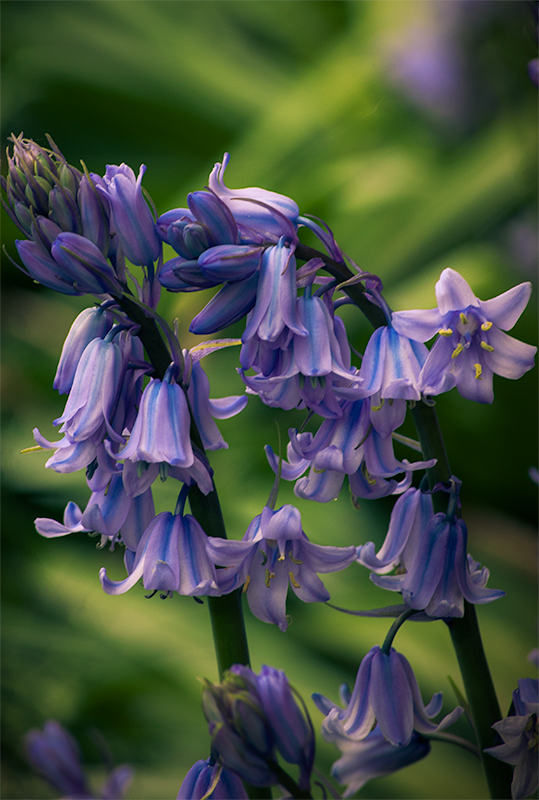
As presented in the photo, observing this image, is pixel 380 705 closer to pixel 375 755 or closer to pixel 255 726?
pixel 375 755

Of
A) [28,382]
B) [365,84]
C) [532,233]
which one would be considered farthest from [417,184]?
[28,382]

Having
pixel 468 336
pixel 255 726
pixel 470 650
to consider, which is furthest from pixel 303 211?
pixel 255 726

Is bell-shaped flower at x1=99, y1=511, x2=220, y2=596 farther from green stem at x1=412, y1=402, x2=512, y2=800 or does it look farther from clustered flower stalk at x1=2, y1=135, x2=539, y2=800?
green stem at x1=412, y1=402, x2=512, y2=800

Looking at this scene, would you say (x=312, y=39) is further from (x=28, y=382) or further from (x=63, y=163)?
(x=63, y=163)

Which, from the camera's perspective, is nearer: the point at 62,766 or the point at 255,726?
the point at 255,726

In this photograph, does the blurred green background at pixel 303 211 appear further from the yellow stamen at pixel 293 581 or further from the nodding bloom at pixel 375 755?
the yellow stamen at pixel 293 581

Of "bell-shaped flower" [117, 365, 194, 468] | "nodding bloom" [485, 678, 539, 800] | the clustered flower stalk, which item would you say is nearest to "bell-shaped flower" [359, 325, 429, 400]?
the clustered flower stalk
